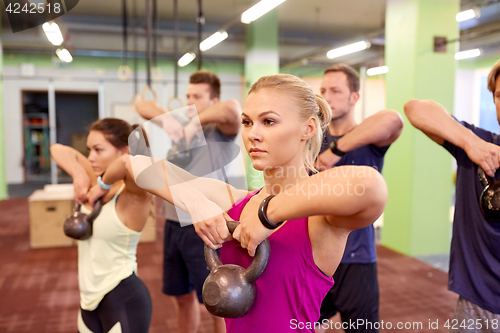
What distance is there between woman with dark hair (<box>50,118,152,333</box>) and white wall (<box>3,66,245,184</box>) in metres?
8.64

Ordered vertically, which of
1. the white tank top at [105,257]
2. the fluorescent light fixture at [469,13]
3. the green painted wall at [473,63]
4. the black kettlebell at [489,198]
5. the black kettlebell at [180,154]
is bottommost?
the white tank top at [105,257]

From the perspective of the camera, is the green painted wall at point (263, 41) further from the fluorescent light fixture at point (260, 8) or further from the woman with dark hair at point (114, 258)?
the woman with dark hair at point (114, 258)

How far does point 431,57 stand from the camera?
14.2ft

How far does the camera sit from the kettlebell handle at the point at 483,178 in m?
1.39

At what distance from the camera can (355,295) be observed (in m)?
1.77

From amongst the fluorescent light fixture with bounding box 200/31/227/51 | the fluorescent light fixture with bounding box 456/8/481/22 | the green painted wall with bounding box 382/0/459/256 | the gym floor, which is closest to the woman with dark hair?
the gym floor

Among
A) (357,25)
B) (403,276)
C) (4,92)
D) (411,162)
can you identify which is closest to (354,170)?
(403,276)

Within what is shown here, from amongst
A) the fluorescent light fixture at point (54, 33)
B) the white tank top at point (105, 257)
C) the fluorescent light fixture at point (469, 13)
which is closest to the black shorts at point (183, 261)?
the white tank top at point (105, 257)

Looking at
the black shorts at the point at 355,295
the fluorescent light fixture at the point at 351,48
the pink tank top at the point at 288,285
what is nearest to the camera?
the pink tank top at the point at 288,285

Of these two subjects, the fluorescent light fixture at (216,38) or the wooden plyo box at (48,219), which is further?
the fluorescent light fixture at (216,38)

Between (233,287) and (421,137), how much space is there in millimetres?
4091

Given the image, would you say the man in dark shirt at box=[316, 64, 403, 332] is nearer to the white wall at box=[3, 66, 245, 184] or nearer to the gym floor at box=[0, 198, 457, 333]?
the gym floor at box=[0, 198, 457, 333]

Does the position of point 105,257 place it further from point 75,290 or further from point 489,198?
point 75,290

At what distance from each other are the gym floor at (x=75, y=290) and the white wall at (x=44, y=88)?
5474 mm
